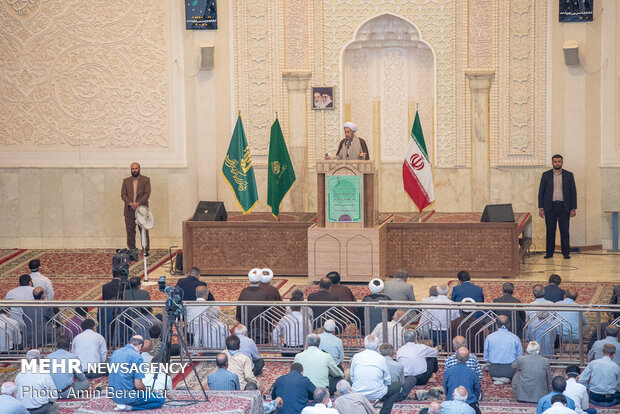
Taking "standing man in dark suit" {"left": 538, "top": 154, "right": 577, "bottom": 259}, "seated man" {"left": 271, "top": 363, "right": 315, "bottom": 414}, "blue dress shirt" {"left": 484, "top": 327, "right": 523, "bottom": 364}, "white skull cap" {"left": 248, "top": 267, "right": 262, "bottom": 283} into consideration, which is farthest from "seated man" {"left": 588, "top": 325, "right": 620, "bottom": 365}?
"standing man in dark suit" {"left": 538, "top": 154, "right": 577, "bottom": 259}

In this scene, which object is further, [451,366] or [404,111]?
[404,111]

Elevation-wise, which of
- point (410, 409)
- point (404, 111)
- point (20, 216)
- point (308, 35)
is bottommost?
point (410, 409)

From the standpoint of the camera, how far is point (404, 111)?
53.1 ft

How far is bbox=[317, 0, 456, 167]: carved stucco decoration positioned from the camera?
50.6 ft

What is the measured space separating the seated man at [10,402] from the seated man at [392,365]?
294cm

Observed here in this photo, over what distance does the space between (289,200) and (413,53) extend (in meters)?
2.95

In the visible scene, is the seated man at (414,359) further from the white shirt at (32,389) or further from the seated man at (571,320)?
the white shirt at (32,389)

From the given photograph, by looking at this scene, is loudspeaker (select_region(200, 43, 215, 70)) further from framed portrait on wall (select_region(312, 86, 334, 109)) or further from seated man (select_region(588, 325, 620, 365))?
seated man (select_region(588, 325, 620, 365))

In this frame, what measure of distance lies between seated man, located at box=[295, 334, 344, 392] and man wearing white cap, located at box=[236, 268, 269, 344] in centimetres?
138

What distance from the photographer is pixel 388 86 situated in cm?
1617

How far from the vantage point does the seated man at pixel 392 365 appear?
880 centimetres

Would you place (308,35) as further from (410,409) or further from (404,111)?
(410,409)

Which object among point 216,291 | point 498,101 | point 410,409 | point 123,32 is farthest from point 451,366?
point 123,32

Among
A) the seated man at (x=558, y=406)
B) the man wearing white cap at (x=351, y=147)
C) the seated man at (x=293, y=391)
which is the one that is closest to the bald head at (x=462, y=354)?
the seated man at (x=558, y=406)
